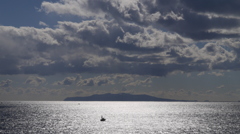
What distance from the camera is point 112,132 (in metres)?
116

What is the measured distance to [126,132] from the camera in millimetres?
114875

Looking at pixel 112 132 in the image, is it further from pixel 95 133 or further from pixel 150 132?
pixel 150 132

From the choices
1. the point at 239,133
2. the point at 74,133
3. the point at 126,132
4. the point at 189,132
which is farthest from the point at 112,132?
the point at 239,133

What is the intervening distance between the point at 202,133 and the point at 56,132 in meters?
59.5

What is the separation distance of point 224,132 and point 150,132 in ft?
101

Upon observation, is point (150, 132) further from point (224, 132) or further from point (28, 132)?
point (28, 132)

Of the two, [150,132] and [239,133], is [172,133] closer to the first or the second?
[150,132]

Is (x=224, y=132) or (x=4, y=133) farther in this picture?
(x=224, y=132)

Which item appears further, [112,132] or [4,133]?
[112,132]

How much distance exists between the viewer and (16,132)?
365 ft

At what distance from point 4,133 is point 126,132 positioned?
4817 cm

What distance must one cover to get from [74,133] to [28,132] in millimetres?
18629

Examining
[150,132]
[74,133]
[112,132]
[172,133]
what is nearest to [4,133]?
[74,133]

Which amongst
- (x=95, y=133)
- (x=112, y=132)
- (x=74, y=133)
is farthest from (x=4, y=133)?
(x=112, y=132)
